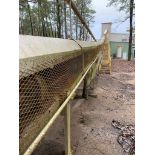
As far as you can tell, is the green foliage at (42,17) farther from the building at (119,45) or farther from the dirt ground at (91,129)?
the building at (119,45)

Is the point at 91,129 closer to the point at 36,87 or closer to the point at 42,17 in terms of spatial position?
the point at 42,17

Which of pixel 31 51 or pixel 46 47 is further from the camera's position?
pixel 46 47

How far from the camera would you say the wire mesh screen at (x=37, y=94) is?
48.9 inches

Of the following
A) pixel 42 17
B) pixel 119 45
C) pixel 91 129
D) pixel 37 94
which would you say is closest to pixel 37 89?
pixel 37 94

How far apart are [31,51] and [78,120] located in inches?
137

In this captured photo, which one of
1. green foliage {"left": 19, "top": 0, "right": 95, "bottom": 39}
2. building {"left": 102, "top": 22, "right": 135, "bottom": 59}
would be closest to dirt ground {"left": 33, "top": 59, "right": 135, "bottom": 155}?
green foliage {"left": 19, "top": 0, "right": 95, "bottom": 39}

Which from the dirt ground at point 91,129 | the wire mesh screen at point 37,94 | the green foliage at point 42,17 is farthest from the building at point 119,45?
the wire mesh screen at point 37,94

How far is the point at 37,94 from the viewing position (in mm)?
1609

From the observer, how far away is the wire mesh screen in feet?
4.07
